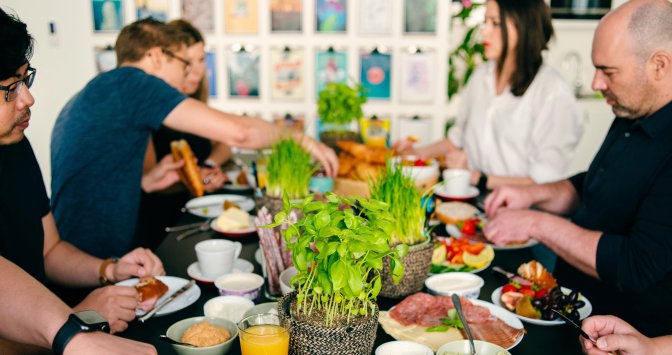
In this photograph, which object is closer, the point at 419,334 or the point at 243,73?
the point at 419,334

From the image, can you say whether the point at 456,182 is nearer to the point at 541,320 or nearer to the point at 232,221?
the point at 232,221

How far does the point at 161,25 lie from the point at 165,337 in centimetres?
196

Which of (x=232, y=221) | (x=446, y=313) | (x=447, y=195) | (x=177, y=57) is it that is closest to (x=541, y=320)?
(x=446, y=313)

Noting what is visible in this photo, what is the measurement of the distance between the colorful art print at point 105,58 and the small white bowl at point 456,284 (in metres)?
4.17

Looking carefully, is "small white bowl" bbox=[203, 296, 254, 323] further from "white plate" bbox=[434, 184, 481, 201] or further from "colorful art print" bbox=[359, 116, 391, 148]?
"colorful art print" bbox=[359, 116, 391, 148]

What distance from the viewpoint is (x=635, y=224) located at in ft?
6.32

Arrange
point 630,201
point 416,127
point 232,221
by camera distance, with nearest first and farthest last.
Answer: point 630,201
point 232,221
point 416,127

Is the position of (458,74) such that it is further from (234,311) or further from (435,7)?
(234,311)

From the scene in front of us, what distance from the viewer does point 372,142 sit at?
10.8 ft

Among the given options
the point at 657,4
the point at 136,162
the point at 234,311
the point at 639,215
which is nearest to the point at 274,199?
the point at 234,311

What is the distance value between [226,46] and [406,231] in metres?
3.71

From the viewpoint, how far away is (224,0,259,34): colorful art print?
4.95 metres

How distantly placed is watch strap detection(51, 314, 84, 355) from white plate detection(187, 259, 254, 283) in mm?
558

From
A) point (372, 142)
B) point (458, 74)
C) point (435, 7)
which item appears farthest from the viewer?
point (458, 74)
